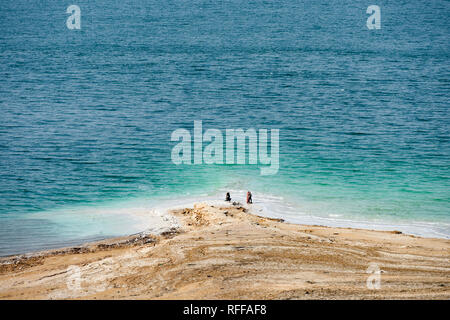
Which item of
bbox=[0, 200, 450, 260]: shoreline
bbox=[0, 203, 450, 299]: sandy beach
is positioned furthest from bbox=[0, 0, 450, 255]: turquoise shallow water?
bbox=[0, 203, 450, 299]: sandy beach

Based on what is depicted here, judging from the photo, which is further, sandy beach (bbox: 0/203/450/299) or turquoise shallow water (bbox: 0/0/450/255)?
turquoise shallow water (bbox: 0/0/450/255)

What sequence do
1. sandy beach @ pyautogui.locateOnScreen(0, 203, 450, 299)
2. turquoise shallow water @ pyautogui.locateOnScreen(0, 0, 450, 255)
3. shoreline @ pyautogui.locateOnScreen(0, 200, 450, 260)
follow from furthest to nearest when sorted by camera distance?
turquoise shallow water @ pyautogui.locateOnScreen(0, 0, 450, 255) → shoreline @ pyautogui.locateOnScreen(0, 200, 450, 260) → sandy beach @ pyautogui.locateOnScreen(0, 203, 450, 299)

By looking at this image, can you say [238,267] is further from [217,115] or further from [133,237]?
[217,115]

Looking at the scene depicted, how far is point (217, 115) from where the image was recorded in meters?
53.0

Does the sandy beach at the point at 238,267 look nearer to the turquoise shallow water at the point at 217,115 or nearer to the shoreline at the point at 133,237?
the shoreline at the point at 133,237

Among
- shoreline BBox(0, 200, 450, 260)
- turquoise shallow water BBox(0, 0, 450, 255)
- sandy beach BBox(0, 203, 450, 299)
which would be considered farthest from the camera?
turquoise shallow water BBox(0, 0, 450, 255)

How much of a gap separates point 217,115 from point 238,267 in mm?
33638

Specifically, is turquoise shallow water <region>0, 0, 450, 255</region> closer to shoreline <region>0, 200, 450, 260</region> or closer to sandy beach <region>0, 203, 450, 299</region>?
shoreline <region>0, 200, 450, 260</region>

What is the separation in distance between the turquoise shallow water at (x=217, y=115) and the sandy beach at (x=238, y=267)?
3.72 metres

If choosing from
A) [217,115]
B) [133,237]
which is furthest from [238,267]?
[217,115]

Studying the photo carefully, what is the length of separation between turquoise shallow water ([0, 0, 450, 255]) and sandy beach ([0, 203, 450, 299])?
3719 millimetres

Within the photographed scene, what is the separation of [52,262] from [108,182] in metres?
13.5

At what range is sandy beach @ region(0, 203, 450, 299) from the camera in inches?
734

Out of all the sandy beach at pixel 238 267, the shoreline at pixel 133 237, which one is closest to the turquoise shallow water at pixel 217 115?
the shoreline at pixel 133 237
